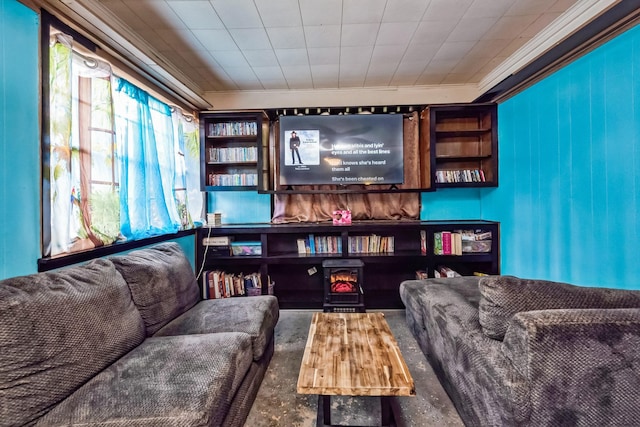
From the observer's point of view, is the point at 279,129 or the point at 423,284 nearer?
the point at 423,284

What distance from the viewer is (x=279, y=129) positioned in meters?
3.18

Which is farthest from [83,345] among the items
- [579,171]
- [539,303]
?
[579,171]

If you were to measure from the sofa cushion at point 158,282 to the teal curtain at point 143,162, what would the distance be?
34cm

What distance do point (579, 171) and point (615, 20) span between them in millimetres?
938

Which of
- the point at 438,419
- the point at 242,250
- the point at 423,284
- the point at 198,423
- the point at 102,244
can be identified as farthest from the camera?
the point at 242,250

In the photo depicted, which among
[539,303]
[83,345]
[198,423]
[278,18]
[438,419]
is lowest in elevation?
[438,419]

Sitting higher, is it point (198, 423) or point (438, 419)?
point (198, 423)

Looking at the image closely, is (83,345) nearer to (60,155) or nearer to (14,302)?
(14,302)

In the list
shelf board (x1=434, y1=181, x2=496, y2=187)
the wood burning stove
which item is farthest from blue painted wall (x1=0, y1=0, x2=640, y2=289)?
the wood burning stove

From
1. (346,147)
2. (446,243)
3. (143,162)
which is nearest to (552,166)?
(446,243)

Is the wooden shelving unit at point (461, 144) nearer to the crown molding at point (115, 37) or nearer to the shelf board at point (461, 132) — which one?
the shelf board at point (461, 132)

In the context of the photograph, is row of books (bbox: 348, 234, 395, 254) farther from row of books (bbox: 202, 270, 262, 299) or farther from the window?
the window

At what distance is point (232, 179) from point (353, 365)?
253 cm

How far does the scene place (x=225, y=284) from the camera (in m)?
3.01
